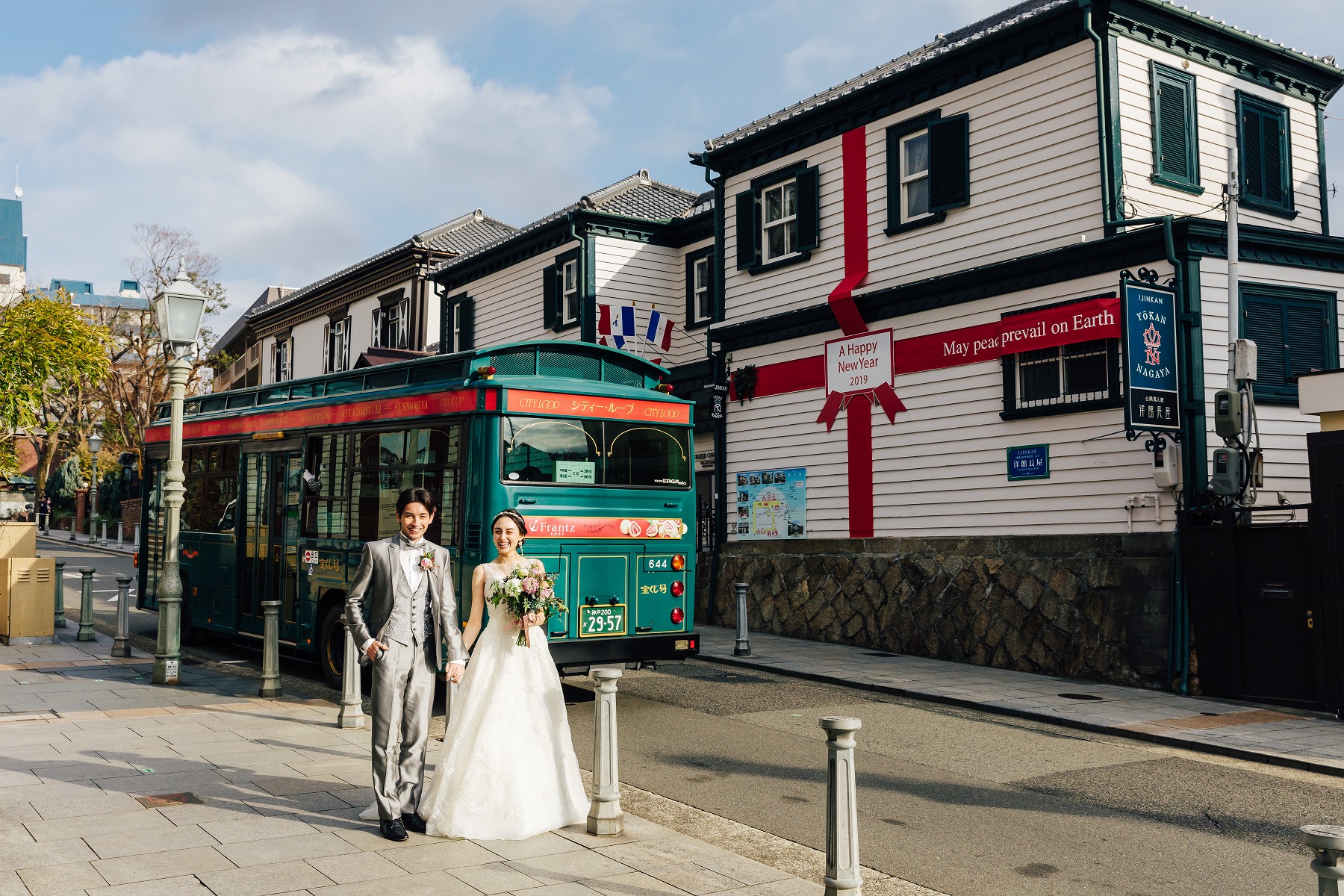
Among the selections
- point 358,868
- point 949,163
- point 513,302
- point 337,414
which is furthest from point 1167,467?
point 513,302

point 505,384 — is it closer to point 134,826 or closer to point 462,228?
point 134,826

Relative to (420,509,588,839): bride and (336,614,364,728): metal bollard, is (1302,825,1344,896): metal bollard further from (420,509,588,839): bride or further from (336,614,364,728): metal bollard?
(336,614,364,728): metal bollard

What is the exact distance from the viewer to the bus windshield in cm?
1040

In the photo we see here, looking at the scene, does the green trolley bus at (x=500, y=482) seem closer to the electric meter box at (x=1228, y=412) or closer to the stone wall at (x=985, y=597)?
the stone wall at (x=985, y=597)

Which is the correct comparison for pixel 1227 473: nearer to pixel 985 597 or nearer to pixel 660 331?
pixel 985 597

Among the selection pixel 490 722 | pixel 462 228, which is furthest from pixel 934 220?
pixel 462 228

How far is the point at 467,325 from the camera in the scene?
93.5ft

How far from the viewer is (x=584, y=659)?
34.2ft

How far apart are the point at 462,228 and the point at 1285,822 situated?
100 ft

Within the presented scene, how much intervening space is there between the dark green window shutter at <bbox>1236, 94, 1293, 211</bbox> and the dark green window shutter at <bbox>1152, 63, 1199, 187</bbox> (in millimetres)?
956

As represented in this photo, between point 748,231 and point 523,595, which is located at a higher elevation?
point 748,231

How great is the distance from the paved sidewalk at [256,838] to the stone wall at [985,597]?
7.83m

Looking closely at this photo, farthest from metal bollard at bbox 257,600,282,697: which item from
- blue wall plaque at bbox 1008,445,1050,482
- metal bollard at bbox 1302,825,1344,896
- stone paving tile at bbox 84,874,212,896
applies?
metal bollard at bbox 1302,825,1344,896

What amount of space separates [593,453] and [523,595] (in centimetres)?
454
